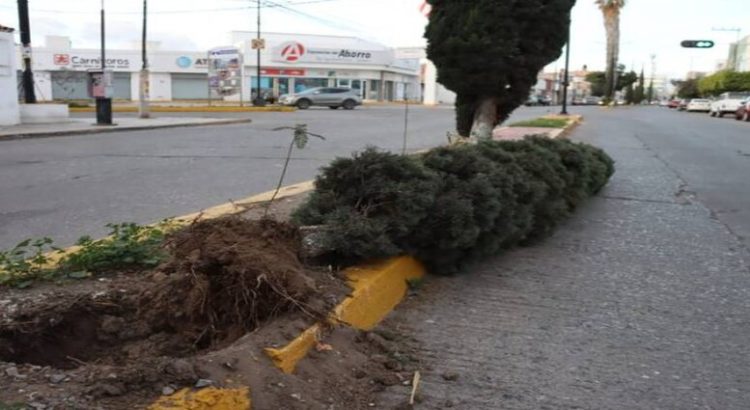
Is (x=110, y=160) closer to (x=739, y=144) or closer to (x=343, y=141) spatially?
(x=343, y=141)

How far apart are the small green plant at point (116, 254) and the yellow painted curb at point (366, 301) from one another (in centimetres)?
127

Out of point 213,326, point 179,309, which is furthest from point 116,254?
point 213,326

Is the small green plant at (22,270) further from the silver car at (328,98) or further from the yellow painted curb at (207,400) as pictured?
the silver car at (328,98)

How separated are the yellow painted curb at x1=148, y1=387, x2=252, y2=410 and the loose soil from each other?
0.16 ft

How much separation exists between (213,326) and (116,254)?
118cm

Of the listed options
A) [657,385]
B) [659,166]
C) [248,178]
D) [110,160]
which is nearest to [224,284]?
[657,385]

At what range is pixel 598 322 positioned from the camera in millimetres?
4512

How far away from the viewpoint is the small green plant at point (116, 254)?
4.30 meters

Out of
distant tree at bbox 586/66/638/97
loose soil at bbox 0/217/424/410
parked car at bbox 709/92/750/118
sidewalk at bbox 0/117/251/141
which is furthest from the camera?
distant tree at bbox 586/66/638/97

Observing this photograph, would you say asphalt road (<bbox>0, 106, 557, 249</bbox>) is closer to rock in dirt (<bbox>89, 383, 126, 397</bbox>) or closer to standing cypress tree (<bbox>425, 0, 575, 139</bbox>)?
standing cypress tree (<bbox>425, 0, 575, 139</bbox>)

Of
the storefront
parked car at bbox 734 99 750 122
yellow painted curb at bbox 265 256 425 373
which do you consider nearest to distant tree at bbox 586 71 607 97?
the storefront

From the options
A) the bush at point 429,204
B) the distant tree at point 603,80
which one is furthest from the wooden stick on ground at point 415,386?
the distant tree at point 603,80

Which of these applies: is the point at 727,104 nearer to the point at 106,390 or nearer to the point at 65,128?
the point at 65,128

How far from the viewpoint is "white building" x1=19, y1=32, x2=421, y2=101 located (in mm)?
61406
